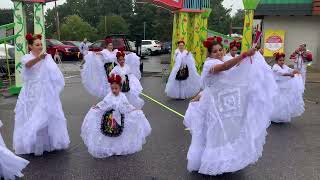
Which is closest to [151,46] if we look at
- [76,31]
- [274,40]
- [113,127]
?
[274,40]

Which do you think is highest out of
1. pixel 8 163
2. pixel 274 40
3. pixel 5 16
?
pixel 5 16

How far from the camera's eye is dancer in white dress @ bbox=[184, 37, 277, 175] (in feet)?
17.8

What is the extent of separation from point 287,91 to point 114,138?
15.1ft

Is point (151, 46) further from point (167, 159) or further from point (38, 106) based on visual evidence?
point (167, 159)

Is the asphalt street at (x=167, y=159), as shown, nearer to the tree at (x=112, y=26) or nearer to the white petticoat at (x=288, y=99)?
the white petticoat at (x=288, y=99)

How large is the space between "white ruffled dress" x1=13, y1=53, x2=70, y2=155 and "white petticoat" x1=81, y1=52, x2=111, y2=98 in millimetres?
4080

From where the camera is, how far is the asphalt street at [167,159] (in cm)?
585

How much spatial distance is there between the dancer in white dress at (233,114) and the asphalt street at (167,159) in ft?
1.17

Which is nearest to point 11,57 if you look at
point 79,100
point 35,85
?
point 79,100

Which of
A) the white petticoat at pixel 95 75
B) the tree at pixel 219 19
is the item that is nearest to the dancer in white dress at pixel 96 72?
the white petticoat at pixel 95 75

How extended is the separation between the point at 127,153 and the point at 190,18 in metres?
12.6

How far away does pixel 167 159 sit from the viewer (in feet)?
21.7

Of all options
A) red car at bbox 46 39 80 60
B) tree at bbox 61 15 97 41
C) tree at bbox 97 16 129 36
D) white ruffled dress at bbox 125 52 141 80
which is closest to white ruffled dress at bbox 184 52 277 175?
white ruffled dress at bbox 125 52 141 80

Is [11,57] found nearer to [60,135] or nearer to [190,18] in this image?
[190,18]
